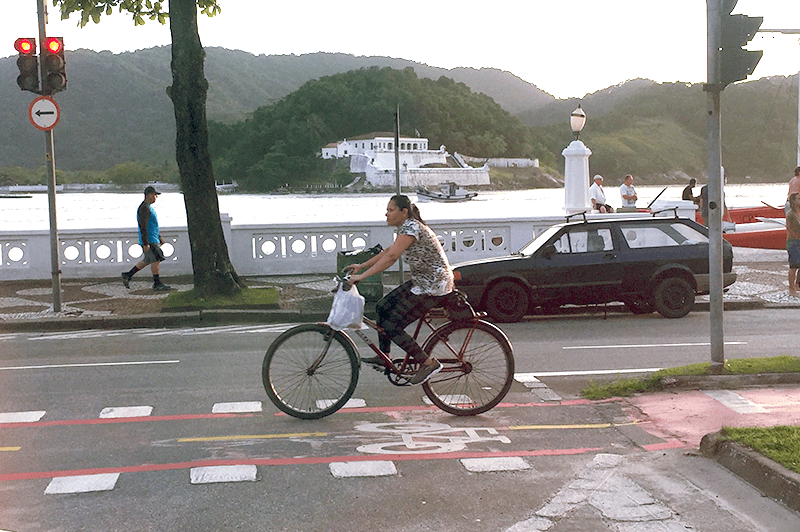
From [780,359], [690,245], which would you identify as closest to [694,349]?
[780,359]

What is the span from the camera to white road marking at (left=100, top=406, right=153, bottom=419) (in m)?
7.41

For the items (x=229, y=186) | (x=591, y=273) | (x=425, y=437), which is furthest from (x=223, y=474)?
(x=229, y=186)

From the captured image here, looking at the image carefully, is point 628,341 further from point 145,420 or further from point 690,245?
point 145,420

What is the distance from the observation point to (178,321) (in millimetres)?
13750

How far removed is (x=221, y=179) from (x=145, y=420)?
119m

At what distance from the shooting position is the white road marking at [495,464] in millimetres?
5772

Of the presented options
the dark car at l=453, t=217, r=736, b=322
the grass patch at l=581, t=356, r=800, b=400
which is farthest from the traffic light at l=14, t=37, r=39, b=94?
the grass patch at l=581, t=356, r=800, b=400

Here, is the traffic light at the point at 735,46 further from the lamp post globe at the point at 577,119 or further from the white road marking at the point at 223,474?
the lamp post globe at the point at 577,119

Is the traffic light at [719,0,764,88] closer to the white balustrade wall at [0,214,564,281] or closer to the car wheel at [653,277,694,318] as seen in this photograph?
the car wheel at [653,277,694,318]

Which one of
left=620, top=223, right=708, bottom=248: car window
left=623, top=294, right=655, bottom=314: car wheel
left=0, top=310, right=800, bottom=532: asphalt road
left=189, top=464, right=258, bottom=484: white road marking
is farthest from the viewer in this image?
left=620, top=223, right=708, bottom=248: car window

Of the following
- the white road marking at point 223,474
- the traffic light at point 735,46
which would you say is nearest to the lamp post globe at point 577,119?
the traffic light at point 735,46

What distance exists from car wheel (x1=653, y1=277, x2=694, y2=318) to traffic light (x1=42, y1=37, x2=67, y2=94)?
927cm

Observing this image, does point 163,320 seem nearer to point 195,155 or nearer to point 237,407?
point 195,155

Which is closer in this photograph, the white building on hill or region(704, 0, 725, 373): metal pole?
region(704, 0, 725, 373): metal pole
